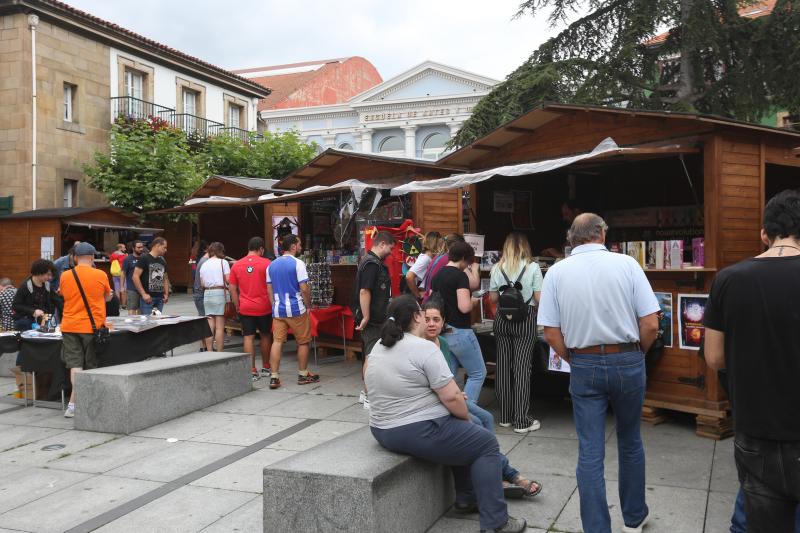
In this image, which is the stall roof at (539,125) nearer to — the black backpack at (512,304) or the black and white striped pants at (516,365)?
the black backpack at (512,304)

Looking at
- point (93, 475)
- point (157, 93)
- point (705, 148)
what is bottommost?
point (93, 475)

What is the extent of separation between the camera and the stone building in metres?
22.3

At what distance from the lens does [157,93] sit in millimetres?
27547

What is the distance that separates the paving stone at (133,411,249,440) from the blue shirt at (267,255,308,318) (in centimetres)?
161

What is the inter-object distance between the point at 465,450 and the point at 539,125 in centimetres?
518

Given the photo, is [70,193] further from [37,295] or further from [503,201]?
[503,201]

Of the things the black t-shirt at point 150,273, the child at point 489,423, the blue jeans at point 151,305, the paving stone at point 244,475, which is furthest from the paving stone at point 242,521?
the blue jeans at point 151,305

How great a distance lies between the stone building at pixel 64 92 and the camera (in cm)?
2234

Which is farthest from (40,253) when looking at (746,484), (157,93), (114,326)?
(746,484)

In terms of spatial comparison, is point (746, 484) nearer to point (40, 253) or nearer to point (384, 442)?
point (384, 442)

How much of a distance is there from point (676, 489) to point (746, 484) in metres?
2.16

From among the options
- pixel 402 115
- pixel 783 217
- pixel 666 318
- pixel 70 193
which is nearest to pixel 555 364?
pixel 666 318

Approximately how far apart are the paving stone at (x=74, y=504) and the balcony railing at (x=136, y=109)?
22858 mm

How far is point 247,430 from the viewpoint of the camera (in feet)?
22.4
